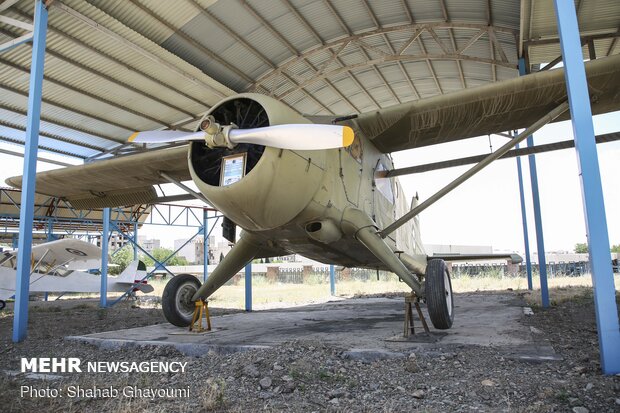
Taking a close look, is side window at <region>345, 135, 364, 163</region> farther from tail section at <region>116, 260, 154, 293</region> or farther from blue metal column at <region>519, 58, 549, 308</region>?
tail section at <region>116, 260, 154, 293</region>

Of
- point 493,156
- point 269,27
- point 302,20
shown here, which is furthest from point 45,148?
point 493,156

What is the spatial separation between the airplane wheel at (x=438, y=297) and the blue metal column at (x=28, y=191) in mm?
6118

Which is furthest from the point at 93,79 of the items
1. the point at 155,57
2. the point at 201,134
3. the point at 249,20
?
the point at 201,134

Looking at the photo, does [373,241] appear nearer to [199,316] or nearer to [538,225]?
[199,316]

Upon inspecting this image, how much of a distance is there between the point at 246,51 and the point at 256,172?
8.66m

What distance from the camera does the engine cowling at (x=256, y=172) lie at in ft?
13.6

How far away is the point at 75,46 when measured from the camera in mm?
10023

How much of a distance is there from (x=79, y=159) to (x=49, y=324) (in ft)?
28.8

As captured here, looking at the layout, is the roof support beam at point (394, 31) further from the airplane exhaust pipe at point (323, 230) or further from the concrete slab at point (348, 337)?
the airplane exhaust pipe at point (323, 230)

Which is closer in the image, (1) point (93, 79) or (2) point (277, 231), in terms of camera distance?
(2) point (277, 231)

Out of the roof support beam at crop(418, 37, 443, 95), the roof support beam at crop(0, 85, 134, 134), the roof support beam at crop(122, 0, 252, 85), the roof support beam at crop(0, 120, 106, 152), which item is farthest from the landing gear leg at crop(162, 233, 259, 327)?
the roof support beam at crop(0, 120, 106, 152)

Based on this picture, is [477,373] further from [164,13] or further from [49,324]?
[164,13]

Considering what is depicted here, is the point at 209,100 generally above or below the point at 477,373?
above

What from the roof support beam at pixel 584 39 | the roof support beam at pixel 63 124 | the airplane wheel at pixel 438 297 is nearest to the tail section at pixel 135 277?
the roof support beam at pixel 63 124
